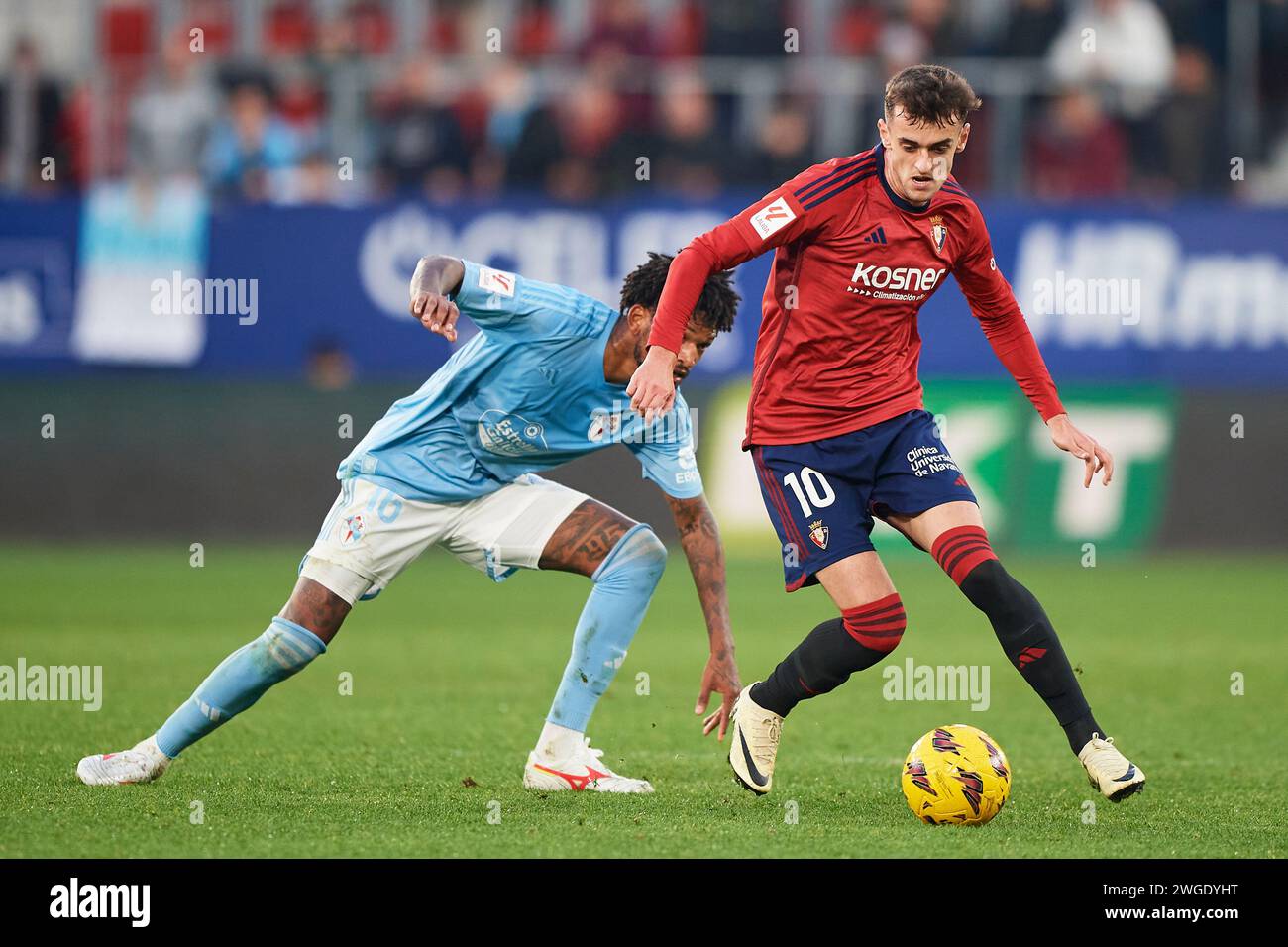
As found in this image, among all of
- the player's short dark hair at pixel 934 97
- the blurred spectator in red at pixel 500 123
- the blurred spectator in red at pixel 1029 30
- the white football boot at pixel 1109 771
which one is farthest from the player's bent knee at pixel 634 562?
the blurred spectator in red at pixel 1029 30

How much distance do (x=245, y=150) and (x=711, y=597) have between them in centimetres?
1026

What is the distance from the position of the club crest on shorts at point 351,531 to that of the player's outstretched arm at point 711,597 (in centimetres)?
108

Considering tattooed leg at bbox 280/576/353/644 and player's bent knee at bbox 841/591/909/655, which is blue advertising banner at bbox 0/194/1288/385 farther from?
player's bent knee at bbox 841/591/909/655

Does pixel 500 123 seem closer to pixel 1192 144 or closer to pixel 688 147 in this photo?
pixel 688 147

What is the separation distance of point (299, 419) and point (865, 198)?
970 cm

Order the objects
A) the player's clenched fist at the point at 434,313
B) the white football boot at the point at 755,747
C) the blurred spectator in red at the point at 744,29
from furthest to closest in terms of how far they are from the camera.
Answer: the blurred spectator in red at the point at 744,29 → the white football boot at the point at 755,747 → the player's clenched fist at the point at 434,313

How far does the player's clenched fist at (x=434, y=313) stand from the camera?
18.3 feet

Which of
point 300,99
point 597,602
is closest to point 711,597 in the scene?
point 597,602

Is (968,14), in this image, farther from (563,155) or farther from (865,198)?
(865,198)

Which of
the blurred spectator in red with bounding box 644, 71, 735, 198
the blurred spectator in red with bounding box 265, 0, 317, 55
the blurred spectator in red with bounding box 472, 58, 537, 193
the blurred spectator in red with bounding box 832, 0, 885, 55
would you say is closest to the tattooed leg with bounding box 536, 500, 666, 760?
the blurred spectator in red with bounding box 644, 71, 735, 198

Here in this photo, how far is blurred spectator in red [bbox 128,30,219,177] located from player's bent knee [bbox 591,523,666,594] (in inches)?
389

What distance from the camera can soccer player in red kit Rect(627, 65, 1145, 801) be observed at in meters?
5.75

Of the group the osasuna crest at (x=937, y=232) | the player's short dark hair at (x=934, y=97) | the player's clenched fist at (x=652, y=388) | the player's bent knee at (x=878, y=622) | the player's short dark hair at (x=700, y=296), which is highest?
the player's short dark hair at (x=934, y=97)

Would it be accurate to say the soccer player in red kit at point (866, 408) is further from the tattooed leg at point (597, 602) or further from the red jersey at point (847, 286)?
the tattooed leg at point (597, 602)
